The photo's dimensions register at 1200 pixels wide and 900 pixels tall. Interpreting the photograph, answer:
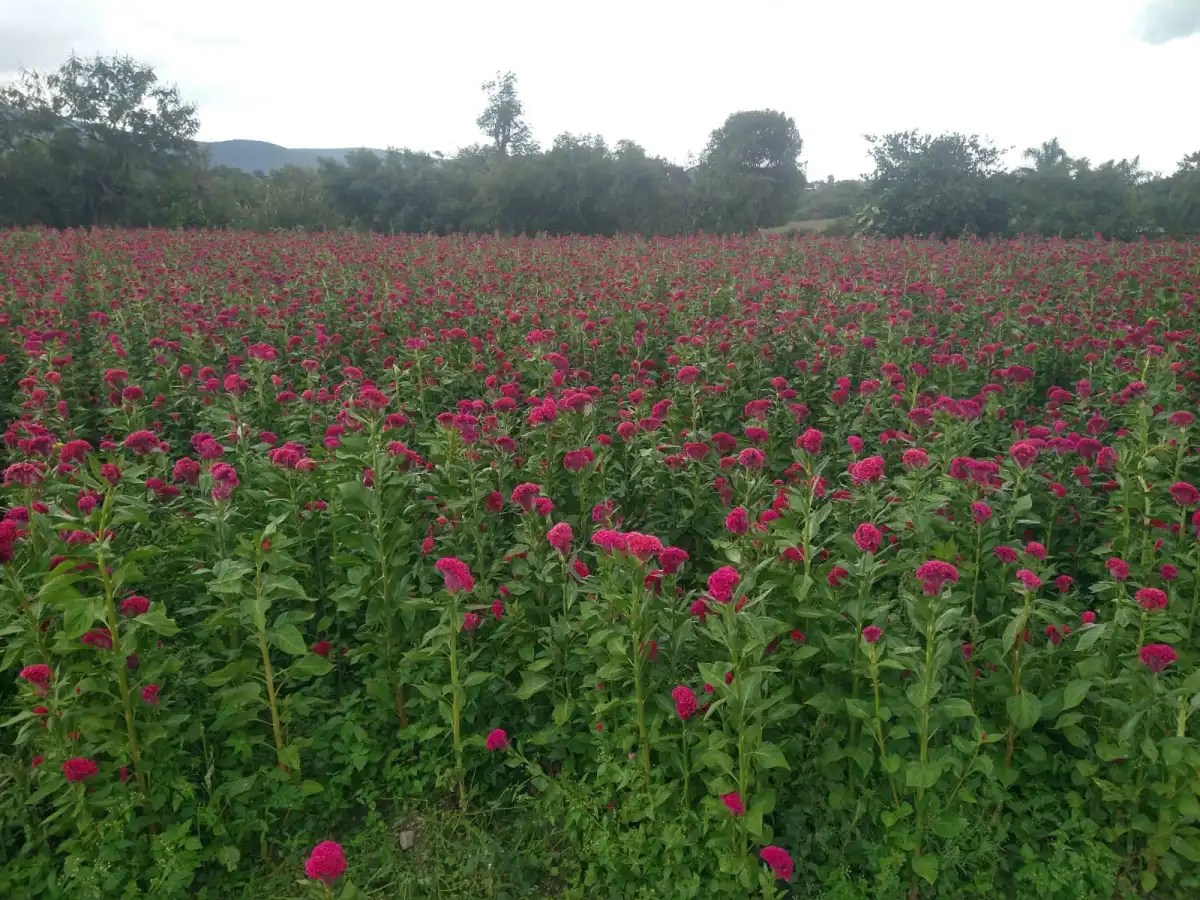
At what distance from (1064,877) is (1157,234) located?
29.5 m

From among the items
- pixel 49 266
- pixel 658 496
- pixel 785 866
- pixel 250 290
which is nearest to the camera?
pixel 785 866

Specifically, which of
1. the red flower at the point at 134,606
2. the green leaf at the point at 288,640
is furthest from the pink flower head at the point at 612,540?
the red flower at the point at 134,606

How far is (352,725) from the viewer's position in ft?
11.4

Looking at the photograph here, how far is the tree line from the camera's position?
90.5 feet

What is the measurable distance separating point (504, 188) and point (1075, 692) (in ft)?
99.4

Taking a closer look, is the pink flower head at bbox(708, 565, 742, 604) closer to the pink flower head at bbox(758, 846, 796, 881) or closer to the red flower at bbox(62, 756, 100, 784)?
the pink flower head at bbox(758, 846, 796, 881)

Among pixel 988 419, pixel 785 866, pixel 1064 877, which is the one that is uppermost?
pixel 988 419

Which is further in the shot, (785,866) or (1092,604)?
(1092,604)

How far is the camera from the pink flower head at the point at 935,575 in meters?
2.58

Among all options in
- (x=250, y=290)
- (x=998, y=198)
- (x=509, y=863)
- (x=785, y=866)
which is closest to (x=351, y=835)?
(x=509, y=863)

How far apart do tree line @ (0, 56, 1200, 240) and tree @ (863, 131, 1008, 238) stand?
0.18 feet

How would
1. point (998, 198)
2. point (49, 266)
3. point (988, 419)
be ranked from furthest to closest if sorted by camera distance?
point (998, 198), point (49, 266), point (988, 419)

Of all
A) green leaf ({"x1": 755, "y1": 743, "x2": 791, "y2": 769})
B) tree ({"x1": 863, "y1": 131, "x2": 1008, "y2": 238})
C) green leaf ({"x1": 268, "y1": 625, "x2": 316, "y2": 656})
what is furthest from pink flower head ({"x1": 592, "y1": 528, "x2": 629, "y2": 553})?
tree ({"x1": 863, "y1": 131, "x2": 1008, "y2": 238})

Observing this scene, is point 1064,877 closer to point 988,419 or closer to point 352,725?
point 352,725
